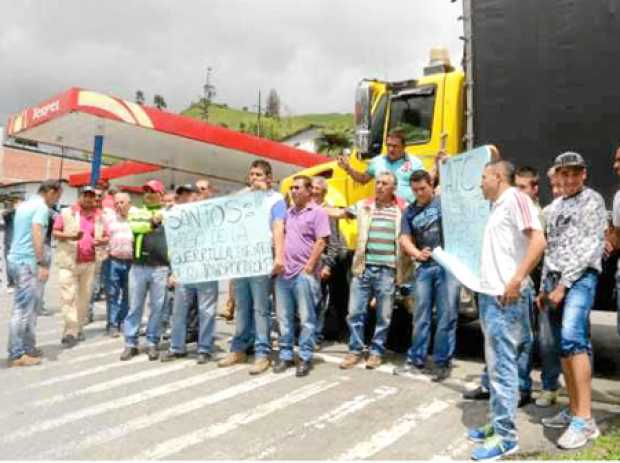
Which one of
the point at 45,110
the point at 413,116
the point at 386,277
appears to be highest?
the point at 45,110

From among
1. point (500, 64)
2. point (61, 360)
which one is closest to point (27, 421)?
point (61, 360)

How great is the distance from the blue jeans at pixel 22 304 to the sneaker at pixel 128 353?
0.96 metres

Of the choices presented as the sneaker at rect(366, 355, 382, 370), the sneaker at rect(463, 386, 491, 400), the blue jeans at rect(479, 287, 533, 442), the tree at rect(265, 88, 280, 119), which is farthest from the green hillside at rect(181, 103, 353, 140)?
the blue jeans at rect(479, 287, 533, 442)

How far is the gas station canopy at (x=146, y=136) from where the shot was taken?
11.0 metres

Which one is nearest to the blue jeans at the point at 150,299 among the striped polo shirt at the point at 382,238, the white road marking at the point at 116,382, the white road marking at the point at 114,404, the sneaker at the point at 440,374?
the white road marking at the point at 116,382

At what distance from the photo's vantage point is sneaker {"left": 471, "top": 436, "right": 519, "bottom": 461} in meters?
3.41

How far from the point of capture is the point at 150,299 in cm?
614

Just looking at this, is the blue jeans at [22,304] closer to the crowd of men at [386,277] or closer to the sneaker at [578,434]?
the crowd of men at [386,277]

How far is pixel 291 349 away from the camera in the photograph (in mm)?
5590

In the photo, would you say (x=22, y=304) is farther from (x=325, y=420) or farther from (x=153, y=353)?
(x=325, y=420)

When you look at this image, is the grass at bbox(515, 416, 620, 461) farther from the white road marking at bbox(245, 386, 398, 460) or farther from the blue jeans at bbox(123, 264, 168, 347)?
the blue jeans at bbox(123, 264, 168, 347)

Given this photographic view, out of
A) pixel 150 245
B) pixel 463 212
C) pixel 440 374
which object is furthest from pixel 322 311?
pixel 463 212

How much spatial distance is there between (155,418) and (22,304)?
2.39 meters

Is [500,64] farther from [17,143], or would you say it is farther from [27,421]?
[17,143]
